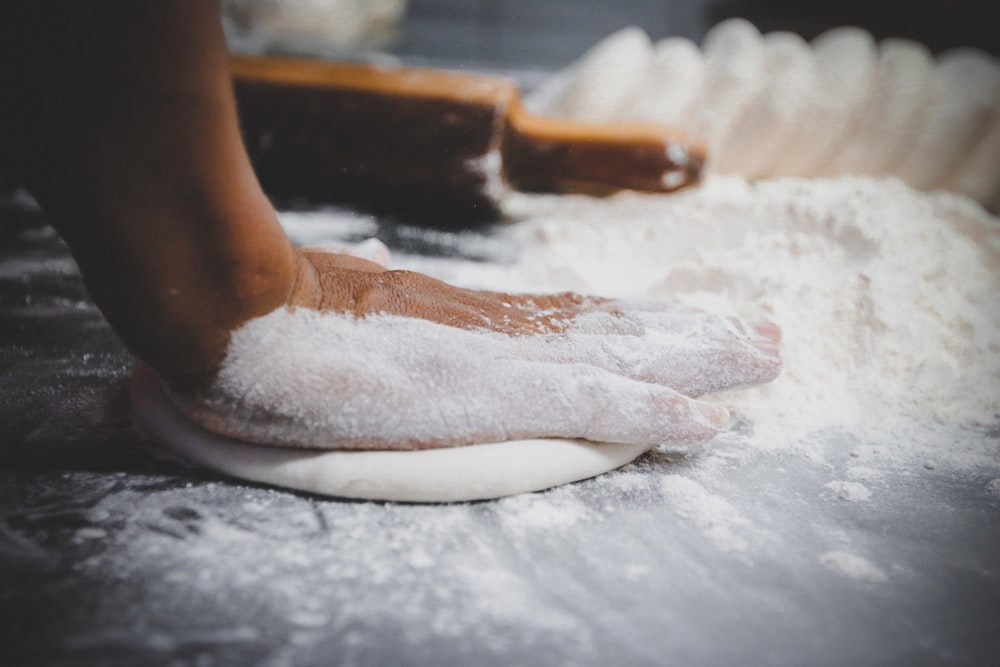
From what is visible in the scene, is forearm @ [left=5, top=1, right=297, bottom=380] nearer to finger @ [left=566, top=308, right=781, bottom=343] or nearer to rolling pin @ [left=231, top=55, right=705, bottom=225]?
finger @ [left=566, top=308, right=781, bottom=343]

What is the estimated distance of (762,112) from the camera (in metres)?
1.76

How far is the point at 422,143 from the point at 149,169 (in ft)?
3.77

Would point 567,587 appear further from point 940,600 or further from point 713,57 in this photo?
point 713,57

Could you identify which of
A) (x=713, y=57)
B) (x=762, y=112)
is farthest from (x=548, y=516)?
(x=713, y=57)

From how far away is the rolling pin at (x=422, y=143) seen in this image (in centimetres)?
155

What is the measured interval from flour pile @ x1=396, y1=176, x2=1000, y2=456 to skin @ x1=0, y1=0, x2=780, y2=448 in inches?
22.3

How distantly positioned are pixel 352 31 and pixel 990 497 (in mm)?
2999

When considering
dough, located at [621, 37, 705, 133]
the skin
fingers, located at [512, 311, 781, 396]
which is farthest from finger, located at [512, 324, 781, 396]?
dough, located at [621, 37, 705, 133]

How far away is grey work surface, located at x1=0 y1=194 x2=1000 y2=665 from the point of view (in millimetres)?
429

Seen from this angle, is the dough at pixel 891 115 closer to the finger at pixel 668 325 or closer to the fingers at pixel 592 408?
the finger at pixel 668 325

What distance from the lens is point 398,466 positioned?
1.85ft

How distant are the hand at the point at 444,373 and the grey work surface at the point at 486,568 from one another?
0.07 metres

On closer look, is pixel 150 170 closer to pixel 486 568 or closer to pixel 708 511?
pixel 486 568

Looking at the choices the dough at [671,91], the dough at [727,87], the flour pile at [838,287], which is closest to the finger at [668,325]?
the flour pile at [838,287]
